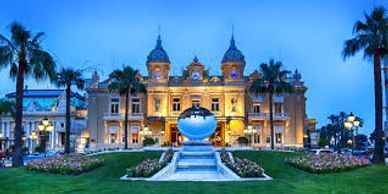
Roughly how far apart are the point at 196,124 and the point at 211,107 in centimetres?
2453

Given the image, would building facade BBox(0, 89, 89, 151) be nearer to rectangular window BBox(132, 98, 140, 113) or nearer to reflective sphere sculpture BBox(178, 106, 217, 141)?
rectangular window BBox(132, 98, 140, 113)

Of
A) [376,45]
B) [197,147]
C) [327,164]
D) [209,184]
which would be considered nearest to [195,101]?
[197,147]

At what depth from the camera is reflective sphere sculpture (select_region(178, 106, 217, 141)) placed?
3484 centimetres

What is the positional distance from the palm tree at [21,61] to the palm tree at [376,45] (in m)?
21.8

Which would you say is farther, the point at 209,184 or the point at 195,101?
the point at 195,101

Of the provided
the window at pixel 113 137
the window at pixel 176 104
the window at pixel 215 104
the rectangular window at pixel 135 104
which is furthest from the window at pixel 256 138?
the window at pixel 113 137

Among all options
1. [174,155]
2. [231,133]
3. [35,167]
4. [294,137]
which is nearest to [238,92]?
[231,133]

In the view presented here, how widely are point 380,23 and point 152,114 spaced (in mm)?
35919

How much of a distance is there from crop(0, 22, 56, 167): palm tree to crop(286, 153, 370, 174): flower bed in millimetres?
18287

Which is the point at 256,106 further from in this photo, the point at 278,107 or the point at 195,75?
the point at 195,75

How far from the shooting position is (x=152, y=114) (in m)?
59.0

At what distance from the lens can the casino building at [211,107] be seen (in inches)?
2308

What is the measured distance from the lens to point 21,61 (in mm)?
28750

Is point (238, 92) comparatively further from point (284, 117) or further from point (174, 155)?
point (174, 155)
